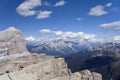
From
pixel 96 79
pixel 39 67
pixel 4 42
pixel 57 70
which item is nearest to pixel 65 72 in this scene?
pixel 57 70

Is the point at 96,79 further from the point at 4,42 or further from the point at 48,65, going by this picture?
the point at 4,42

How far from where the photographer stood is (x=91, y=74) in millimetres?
126062

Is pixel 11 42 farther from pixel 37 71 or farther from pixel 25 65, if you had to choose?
pixel 37 71

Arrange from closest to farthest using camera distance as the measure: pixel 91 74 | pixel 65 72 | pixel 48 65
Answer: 1. pixel 48 65
2. pixel 91 74
3. pixel 65 72

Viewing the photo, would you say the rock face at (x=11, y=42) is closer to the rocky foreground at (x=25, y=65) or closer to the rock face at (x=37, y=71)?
the rocky foreground at (x=25, y=65)

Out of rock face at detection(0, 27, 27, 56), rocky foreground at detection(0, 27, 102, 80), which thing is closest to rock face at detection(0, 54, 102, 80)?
rocky foreground at detection(0, 27, 102, 80)

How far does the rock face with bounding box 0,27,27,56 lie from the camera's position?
13716 cm

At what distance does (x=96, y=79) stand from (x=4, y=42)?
59.9 metres

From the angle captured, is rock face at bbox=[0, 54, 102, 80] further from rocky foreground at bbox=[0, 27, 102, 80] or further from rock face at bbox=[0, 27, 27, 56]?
rock face at bbox=[0, 27, 27, 56]

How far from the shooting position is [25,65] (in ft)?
362

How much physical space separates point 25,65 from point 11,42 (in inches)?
1567

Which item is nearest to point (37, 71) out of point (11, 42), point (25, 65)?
point (25, 65)

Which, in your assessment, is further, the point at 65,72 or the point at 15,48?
the point at 15,48

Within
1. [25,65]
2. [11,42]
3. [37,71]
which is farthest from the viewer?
[11,42]
